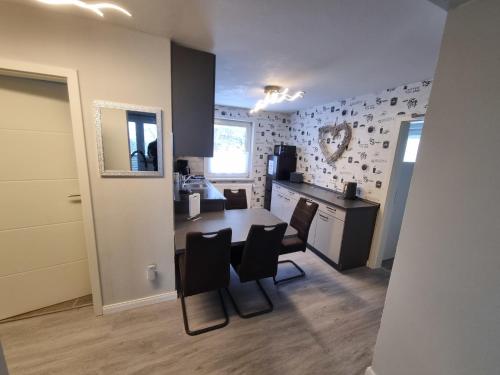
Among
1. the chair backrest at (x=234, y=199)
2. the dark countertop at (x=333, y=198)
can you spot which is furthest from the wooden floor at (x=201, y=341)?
the chair backrest at (x=234, y=199)

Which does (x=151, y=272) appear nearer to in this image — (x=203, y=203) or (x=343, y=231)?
(x=203, y=203)

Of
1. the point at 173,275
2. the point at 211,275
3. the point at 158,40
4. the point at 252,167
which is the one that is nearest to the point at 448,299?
the point at 211,275

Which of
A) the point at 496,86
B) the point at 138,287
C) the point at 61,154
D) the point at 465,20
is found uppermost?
the point at 465,20

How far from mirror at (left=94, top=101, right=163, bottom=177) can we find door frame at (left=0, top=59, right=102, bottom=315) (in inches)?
4.4

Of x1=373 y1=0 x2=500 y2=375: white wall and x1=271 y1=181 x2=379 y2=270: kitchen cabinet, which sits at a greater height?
x1=373 y1=0 x2=500 y2=375: white wall

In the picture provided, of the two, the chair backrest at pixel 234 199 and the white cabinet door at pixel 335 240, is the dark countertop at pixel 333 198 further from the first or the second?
the chair backrest at pixel 234 199

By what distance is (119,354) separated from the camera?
156 centimetres

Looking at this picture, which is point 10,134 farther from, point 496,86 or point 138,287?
point 496,86

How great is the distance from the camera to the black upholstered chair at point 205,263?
5.20 ft

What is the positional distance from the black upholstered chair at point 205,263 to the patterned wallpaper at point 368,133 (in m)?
2.28

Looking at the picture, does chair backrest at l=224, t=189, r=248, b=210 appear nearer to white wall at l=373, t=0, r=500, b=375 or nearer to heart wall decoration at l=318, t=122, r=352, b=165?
heart wall decoration at l=318, t=122, r=352, b=165

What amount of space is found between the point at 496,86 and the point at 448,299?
0.93 meters

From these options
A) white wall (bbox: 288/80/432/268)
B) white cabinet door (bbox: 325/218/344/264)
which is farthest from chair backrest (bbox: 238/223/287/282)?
white wall (bbox: 288/80/432/268)

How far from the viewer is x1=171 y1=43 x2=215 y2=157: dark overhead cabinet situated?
5.68ft
